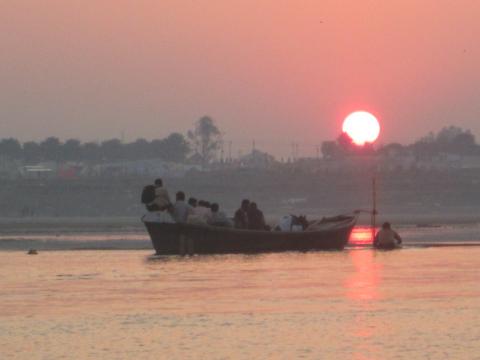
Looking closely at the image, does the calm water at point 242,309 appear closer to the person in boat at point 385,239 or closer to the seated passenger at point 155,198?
the seated passenger at point 155,198

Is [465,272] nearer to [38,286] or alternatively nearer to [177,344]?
[38,286]

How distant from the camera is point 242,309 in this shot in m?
26.4

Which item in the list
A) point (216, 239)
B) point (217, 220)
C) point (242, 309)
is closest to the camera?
point (242, 309)

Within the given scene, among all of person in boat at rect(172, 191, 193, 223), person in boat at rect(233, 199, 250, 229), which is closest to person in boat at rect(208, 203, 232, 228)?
person in boat at rect(233, 199, 250, 229)

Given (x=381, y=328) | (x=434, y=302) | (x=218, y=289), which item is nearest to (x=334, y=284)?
(x=218, y=289)

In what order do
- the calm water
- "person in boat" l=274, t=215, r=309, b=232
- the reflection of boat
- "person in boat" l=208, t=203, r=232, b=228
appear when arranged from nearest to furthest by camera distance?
the calm water, the reflection of boat, "person in boat" l=208, t=203, r=232, b=228, "person in boat" l=274, t=215, r=309, b=232

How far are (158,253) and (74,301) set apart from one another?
1384cm

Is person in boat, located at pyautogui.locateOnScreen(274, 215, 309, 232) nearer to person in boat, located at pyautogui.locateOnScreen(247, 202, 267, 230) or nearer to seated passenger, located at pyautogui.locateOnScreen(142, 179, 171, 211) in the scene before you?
person in boat, located at pyautogui.locateOnScreen(247, 202, 267, 230)

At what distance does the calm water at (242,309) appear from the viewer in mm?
21797

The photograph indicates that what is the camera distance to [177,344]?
22.2m

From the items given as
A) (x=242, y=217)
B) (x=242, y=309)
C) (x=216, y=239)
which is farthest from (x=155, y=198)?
(x=242, y=309)

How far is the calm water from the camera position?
21.8 m

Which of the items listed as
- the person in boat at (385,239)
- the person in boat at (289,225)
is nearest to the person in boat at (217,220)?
the person in boat at (289,225)

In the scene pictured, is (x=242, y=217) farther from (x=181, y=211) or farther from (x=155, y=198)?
(x=155, y=198)
